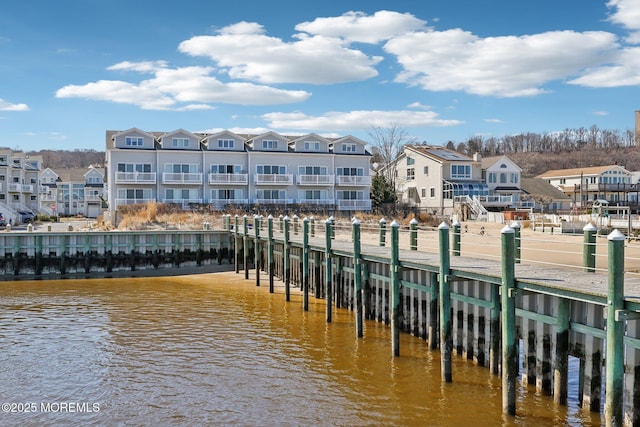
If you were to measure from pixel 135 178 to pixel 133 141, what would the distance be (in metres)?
3.95

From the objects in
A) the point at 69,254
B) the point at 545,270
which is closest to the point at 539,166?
the point at 69,254

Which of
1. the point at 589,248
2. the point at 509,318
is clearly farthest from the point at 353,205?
the point at 509,318

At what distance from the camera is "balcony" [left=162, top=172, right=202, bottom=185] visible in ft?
180

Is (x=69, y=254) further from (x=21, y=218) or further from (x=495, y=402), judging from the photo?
(x=21, y=218)

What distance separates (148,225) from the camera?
45062 mm

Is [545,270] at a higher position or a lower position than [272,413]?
higher

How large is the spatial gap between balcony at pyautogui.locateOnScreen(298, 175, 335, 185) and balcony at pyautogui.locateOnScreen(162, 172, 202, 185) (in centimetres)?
1006

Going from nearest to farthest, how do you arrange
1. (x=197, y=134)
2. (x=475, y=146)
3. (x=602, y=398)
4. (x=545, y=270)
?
1. (x=602, y=398)
2. (x=545, y=270)
3. (x=197, y=134)
4. (x=475, y=146)

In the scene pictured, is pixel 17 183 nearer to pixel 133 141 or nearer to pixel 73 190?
pixel 133 141

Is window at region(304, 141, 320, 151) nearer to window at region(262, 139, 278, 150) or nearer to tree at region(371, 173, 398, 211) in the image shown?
window at region(262, 139, 278, 150)

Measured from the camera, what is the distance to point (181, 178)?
182ft

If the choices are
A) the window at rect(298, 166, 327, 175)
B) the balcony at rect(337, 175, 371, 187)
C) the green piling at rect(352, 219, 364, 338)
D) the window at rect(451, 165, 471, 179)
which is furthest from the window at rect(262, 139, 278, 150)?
the green piling at rect(352, 219, 364, 338)

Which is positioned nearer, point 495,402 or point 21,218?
point 495,402

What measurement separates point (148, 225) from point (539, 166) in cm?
11870
